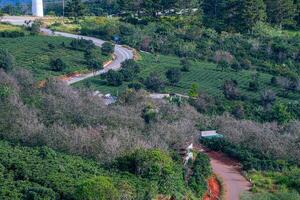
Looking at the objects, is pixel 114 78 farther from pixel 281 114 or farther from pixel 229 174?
pixel 229 174

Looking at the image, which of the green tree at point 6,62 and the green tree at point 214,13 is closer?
the green tree at point 6,62

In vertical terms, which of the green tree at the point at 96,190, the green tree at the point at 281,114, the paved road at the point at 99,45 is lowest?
the paved road at the point at 99,45

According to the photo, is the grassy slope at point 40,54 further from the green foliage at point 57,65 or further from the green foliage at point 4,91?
the green foliage at point 4,91

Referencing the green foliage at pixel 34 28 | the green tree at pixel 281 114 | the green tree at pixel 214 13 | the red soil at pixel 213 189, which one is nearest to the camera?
the red soil at pixel 213 189

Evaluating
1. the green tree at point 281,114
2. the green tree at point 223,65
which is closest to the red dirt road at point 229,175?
the green tree at point 281,114

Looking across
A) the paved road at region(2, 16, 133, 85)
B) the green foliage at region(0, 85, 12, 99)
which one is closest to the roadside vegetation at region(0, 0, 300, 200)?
the green foliage at region(0, 85, 12, 99)

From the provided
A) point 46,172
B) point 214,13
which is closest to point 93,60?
point 214,13
